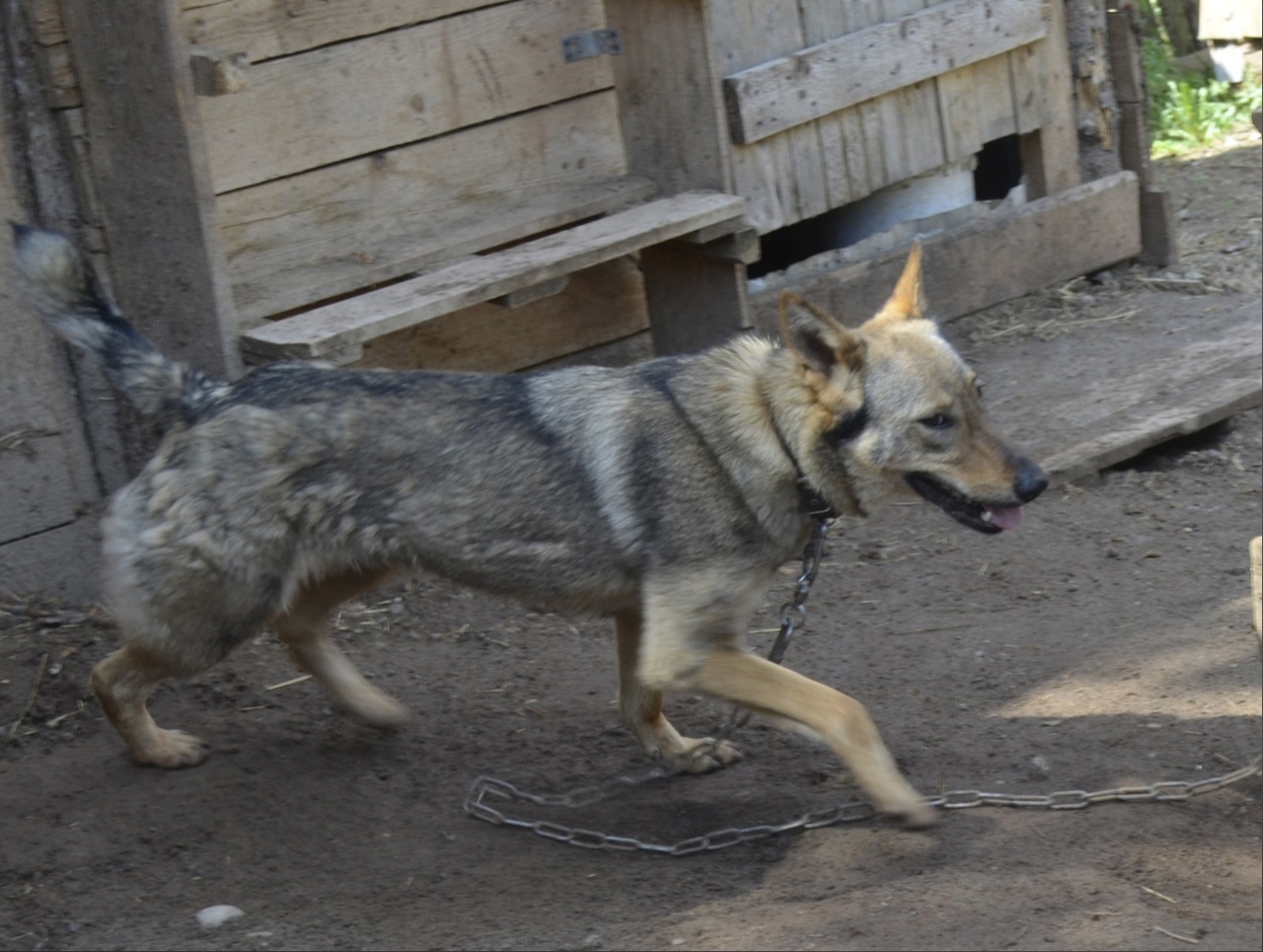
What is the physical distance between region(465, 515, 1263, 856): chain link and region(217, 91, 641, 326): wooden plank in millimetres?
2141

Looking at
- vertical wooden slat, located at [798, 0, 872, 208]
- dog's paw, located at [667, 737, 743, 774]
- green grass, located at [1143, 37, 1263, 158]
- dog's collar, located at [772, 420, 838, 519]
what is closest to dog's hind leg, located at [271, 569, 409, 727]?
dog's paw, located at [667, 737, 743, 774]

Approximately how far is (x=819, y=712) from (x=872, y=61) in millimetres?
4277

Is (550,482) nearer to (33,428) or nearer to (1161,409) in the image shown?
(33,428)

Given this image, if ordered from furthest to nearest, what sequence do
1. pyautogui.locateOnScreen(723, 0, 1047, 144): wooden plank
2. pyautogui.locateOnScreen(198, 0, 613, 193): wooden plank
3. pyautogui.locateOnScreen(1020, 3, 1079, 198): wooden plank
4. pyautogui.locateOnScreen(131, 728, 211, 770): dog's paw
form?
pyautogui.locateOnScreen(1020, 3, 1079, 198): wooden plank < pyautogui.locateOnScreen(723, 0, 1047, 144): wooden plank < pyautogui.locateOnScreen(198, 0, 613, 193): wooden plank < pyautogui.locateOnScreen(131, 728, 211, 770): dog's paw

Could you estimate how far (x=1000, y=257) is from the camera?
7.66 metres

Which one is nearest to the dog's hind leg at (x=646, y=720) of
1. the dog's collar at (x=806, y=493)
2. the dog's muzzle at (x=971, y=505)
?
the dog's collar at (x=806, y=493)

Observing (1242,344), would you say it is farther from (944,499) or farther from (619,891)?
(619,891)

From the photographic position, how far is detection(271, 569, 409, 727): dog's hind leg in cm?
448

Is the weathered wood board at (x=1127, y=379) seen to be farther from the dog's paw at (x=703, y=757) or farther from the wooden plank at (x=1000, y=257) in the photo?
the dog's paw at (x=703, y=757)

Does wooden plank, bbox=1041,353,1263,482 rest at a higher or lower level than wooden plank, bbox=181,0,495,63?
lower

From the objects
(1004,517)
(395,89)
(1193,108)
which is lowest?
(1004,517)

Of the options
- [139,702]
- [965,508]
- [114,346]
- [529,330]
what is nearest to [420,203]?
[529,330]

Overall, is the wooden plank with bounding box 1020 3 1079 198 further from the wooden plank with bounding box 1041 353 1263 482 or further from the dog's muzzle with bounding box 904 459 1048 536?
the dog's muzzle with bounding box 904 459 1048 536

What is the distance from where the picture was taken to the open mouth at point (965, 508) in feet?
12.9
